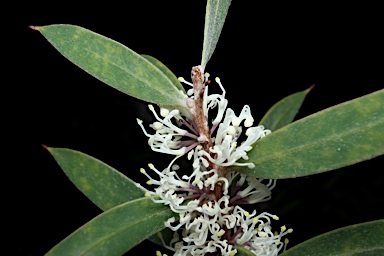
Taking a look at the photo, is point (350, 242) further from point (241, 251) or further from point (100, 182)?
point (100, 182)

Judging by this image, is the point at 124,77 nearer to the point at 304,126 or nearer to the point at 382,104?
the point at 304,126

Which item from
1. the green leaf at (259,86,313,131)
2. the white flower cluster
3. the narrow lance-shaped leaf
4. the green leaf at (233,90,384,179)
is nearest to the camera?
the green leaf at (233,90,384,179)

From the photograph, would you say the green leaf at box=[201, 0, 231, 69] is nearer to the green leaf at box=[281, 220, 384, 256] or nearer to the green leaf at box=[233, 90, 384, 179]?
the green leaf at box=[233, 90, 384, 179]

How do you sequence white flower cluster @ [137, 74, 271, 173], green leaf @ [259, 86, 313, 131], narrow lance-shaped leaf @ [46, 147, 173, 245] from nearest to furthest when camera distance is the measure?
white flower cluster @ [137, 74, 271, 173], narrow lance-shaped leaf @ [46, 147, 173, 245], green leaf @ [259, 86, 313, 131]

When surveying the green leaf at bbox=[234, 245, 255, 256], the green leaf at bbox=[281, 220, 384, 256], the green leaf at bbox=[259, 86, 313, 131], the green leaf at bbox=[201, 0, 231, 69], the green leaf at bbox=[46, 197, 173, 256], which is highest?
the green leaf at bbox=[201, 0, 231, 69]

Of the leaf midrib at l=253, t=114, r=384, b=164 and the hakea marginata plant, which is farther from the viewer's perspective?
the hakea marginata plant

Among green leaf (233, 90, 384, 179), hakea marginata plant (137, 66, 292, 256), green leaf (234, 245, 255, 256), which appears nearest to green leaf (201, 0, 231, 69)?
hakea marginata plant (137, 66, 292, 256)

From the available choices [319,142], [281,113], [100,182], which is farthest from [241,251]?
[281,113]

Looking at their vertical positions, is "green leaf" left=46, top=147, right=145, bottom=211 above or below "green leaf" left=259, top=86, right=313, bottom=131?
above
